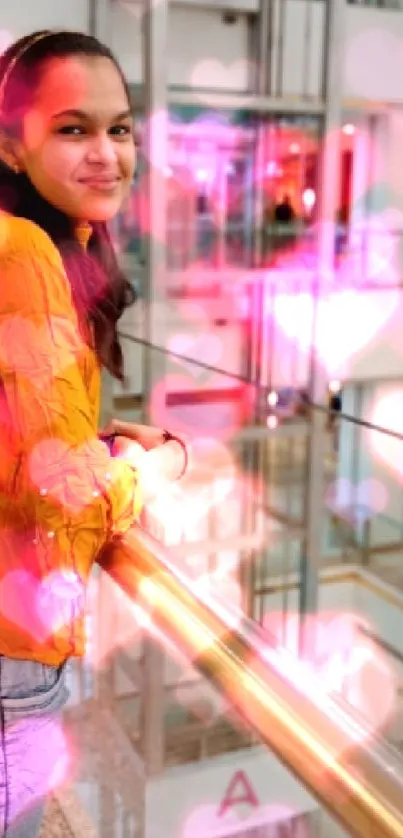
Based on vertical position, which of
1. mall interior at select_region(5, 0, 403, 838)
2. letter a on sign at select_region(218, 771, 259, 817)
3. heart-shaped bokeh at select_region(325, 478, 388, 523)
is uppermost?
mall interior at select_region(5, 0, 403, 838)

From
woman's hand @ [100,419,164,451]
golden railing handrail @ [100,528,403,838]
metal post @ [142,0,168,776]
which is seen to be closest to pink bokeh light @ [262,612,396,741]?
metal post @ [142,0,168,776]

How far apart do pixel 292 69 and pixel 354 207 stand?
34.9 inches

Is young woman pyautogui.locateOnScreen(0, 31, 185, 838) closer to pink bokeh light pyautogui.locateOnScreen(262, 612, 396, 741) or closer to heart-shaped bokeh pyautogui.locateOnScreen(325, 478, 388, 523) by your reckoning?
pink bokeh light pyautogui.locateOnScreen(262, 612, 396, 741)

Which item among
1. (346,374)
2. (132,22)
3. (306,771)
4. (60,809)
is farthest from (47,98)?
(346,374)

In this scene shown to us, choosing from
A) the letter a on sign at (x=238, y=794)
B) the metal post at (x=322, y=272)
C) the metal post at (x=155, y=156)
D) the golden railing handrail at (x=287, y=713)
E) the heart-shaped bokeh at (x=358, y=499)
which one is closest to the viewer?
the golden railing handrail at (x=287, y=713)

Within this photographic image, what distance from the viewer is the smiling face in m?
0.53

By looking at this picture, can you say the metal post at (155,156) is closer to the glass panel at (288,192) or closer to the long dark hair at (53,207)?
the glass panel at (288,192)

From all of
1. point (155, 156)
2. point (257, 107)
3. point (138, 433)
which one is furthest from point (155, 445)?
point (257, 107)

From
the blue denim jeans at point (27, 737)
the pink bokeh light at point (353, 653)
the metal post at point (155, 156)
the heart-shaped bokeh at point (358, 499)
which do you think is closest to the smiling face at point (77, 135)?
the blue denim jeans at point (27, 737)

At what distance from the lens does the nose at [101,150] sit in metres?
0.55

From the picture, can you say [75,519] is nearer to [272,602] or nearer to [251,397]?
[272,602]

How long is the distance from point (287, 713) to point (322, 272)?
349 cm

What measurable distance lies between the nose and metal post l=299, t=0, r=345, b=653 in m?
2.97

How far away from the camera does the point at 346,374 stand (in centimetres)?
441
